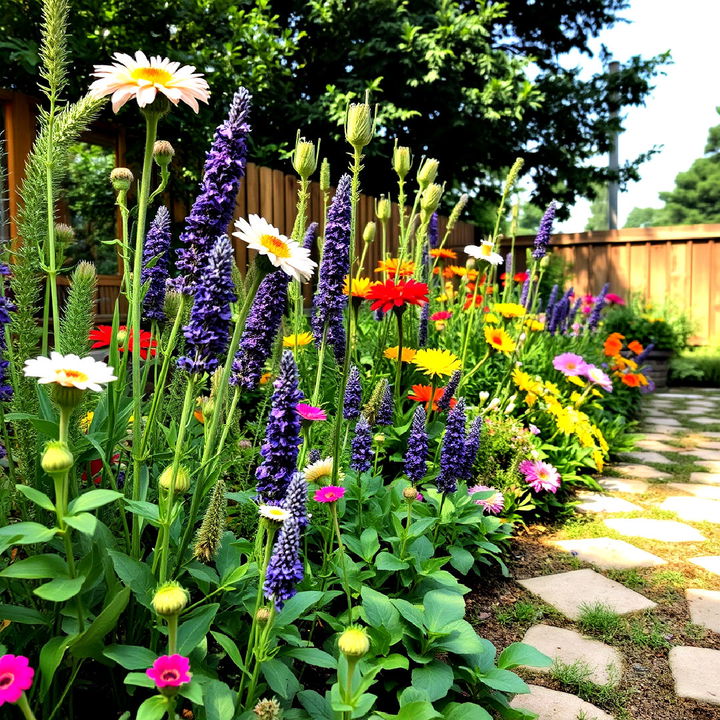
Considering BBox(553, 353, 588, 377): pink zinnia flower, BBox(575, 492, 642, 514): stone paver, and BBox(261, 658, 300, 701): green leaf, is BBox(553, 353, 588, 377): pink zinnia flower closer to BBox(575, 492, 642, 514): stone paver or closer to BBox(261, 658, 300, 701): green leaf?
BBox(575, 492, 642, 514): stone paver

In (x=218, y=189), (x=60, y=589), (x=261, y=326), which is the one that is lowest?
(x=60, y=589)

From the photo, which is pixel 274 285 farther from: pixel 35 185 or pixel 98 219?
pixel 98 219

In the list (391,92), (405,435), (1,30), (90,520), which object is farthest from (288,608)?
(391,92)

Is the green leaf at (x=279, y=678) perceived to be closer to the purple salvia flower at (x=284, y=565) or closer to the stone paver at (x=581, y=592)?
the purple salvia flower at (x=284, y=565)

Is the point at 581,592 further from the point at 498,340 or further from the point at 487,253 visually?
the point at 487,253

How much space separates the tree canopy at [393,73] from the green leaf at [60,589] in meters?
2.73

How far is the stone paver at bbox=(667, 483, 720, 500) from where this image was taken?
3.18 m

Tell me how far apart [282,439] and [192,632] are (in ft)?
1.16

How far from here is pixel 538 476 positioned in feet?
8.84

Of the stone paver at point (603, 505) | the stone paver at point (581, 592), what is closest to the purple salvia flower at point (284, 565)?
the stone paver at point (581, 592)

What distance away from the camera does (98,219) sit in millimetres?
4883

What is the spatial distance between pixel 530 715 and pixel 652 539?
5.06ft

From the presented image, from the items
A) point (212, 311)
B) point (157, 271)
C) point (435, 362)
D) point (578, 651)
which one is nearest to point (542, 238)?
point (435, 362)

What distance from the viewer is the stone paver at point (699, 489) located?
3176 mm
